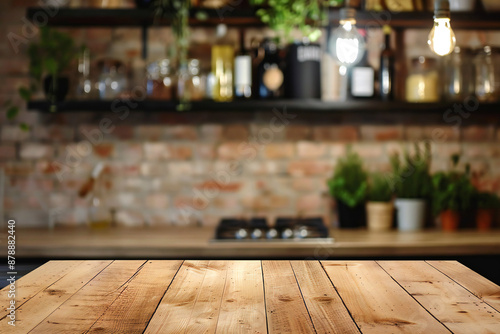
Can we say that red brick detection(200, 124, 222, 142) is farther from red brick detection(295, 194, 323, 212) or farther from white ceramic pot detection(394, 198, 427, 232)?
white ceramic pot detection(394, 198, 427, 232)

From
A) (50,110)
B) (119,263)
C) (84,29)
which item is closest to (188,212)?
(50,110)

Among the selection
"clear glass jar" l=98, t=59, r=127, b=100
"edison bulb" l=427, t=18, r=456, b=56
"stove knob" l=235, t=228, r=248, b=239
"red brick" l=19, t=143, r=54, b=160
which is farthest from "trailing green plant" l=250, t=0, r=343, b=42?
"edison bulb" l=427, t=18, r=456, b=56

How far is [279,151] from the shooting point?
2904mm

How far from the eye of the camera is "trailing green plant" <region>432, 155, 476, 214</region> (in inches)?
105

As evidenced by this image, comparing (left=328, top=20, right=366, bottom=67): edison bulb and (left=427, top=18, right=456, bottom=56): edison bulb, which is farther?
(left=328, top=20, right=366, bottom=67): edison bulb

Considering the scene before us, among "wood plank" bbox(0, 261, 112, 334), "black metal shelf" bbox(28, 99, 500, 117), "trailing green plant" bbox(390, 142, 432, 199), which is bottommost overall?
"wood plank" bbox(0, 261, 112, 334)

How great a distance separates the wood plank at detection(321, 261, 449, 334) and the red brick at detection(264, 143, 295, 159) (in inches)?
54.2

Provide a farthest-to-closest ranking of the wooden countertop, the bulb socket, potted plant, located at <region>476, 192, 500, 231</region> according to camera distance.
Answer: potted plant, located at <region>476, 192, 500, 231</region> → the wooden countertop → the bulb socket

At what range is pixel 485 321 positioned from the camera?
3.45 feet

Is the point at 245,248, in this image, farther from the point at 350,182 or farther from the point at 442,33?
the point at 442,33

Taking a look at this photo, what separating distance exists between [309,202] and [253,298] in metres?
1.71

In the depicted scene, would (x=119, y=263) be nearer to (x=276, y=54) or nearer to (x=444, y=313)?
(x=444, y=313)

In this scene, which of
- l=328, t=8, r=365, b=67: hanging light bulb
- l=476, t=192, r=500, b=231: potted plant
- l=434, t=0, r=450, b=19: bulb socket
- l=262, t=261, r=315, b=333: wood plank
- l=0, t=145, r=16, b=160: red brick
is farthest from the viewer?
l=0, t=145, r=16, b=160: red brick

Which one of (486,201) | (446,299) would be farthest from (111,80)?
(446,299)
